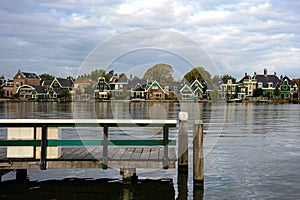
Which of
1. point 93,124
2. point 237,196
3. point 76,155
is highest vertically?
point 93,124

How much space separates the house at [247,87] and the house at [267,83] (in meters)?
1.68

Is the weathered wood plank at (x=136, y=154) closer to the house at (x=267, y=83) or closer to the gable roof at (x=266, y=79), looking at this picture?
the house at (x=267, y=83)

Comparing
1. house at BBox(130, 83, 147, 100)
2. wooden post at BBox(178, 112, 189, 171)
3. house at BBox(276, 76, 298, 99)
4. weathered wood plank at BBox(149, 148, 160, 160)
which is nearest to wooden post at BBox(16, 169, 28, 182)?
weathered wood plank at BBox(149, 148, 160, 160)

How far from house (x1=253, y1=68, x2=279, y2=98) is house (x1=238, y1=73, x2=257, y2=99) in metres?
1.68

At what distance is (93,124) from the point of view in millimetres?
10320

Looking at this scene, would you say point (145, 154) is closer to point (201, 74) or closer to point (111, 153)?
point (111, 153)

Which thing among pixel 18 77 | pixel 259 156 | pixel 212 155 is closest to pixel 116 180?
pixel 212 155

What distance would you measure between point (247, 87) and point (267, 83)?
22.0 feet

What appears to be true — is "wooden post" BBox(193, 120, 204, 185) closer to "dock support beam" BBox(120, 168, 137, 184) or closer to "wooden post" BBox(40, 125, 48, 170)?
"dock support beam" BBox(120, 168, 137, 184)

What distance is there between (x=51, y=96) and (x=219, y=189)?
12049cm

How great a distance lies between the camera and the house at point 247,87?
127812mm

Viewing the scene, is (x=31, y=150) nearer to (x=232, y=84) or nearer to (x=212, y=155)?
(x=212, y=155)

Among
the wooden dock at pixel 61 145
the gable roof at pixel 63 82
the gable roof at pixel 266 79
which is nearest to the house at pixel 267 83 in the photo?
the gable roof at pixel 266 79

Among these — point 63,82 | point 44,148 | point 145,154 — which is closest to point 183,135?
point 145,154
